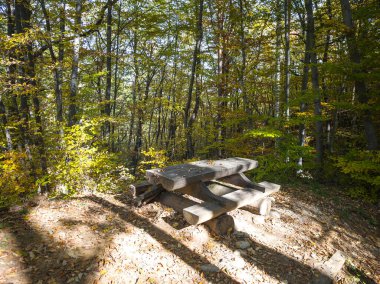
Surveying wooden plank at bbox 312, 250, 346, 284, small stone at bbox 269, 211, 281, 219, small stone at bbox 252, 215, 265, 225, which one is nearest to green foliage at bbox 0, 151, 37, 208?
small stone at bbox 252, 215, 265, 225

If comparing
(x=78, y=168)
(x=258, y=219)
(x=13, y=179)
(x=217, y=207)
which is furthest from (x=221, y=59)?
(x=13, y=179)

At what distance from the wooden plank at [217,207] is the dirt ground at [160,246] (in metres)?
0.56

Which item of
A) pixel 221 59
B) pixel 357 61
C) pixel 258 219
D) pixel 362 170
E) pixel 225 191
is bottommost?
pixel 258 219

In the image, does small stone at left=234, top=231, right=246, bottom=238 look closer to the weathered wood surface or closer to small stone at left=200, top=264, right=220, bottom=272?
small stone at left=200, top=264, right=220, bottom=272

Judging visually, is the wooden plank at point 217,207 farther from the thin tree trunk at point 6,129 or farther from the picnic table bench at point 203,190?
the thin tree trunk at point 6,129

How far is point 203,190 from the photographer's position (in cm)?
457

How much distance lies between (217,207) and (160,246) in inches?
45.9

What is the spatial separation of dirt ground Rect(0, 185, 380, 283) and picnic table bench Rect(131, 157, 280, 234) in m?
0.30

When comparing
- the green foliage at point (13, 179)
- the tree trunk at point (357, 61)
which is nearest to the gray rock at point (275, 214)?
the tree trunk at point (357, 61)

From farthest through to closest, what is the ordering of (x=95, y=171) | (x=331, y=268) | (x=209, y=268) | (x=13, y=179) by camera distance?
(x=13, y=179)
(x=95, y=171)
(x=331, y=268)
(x=209, y=268)

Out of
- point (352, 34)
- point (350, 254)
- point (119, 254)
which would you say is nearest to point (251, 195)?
point (350, 254)

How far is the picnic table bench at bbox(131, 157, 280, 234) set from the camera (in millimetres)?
4027

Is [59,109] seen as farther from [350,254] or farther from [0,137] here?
[350,254]

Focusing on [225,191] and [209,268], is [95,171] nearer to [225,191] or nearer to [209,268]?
[225,191]
